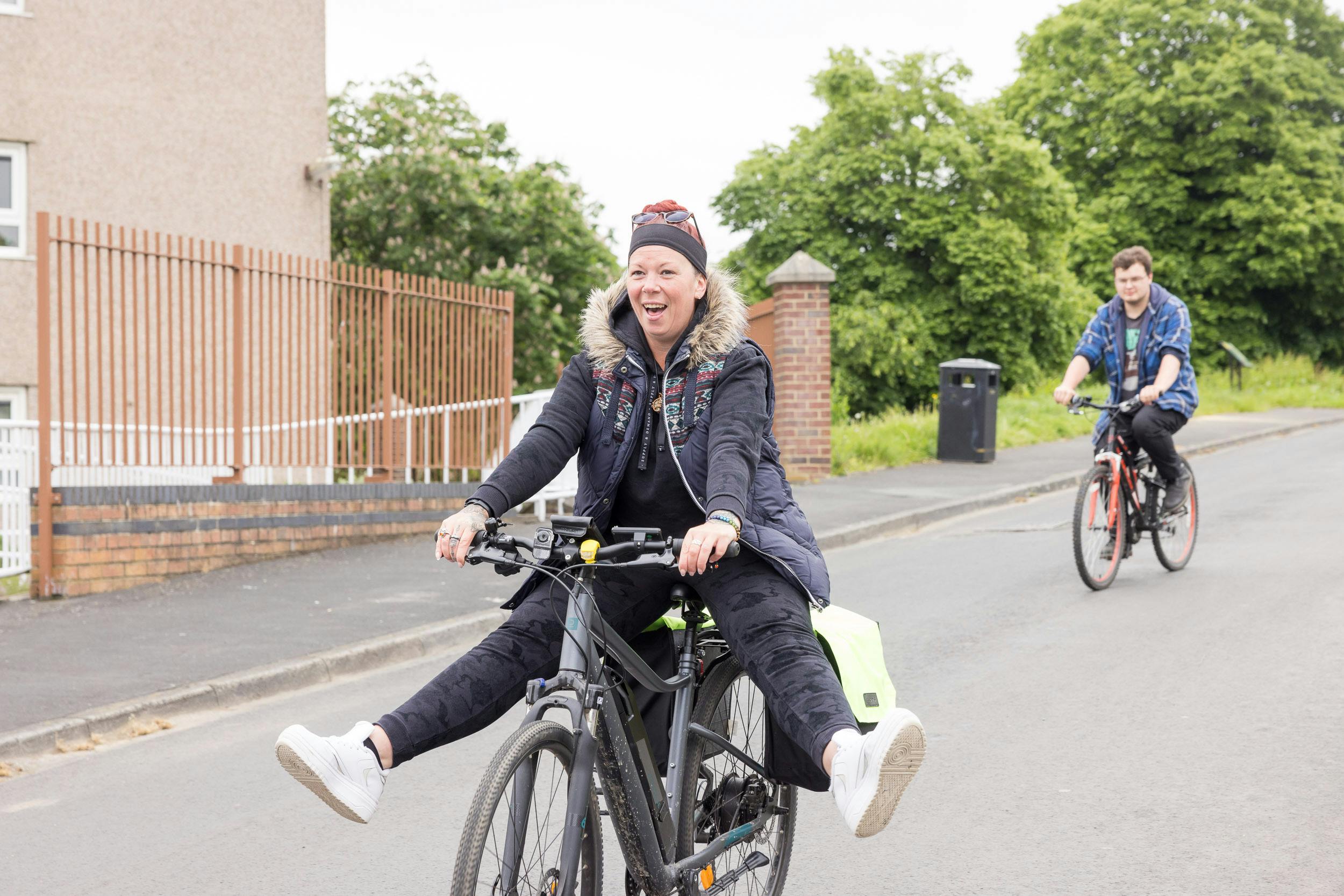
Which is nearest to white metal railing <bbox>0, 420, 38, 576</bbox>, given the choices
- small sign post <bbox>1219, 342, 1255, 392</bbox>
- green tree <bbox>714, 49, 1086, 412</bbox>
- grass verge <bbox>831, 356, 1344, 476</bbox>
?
grass verge <bbox>831, 356, 1344, 476</bbox>

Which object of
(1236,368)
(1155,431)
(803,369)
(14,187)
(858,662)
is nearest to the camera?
(858,662)

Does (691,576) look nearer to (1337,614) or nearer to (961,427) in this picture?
(1337,614)

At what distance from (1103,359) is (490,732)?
199 inches

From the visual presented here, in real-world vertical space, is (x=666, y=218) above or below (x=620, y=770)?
above

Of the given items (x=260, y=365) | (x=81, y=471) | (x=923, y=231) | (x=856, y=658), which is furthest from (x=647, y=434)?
(x=923, y=231)

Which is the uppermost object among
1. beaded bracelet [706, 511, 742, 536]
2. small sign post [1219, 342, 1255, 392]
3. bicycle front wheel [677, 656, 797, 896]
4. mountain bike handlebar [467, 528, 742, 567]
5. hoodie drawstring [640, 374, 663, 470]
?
small sign post [1219, 342, 1255, 392]

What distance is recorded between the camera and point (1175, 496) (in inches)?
349

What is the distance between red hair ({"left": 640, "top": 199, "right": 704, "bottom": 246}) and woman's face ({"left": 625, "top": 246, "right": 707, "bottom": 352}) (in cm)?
7

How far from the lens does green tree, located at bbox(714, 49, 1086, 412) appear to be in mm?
31859

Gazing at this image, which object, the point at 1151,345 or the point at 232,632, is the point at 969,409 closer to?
the point at 1151,345

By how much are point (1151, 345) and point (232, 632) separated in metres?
5.71

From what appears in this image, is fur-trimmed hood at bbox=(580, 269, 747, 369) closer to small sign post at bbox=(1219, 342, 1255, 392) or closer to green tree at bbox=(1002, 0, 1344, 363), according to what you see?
small sign post at bbox=(1219, 342, 1255, 392)

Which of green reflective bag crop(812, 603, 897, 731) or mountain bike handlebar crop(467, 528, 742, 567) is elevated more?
mountain bike handlebar crop(467, 528, 742, 567)

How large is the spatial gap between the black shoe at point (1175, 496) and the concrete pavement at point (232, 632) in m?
2.90
